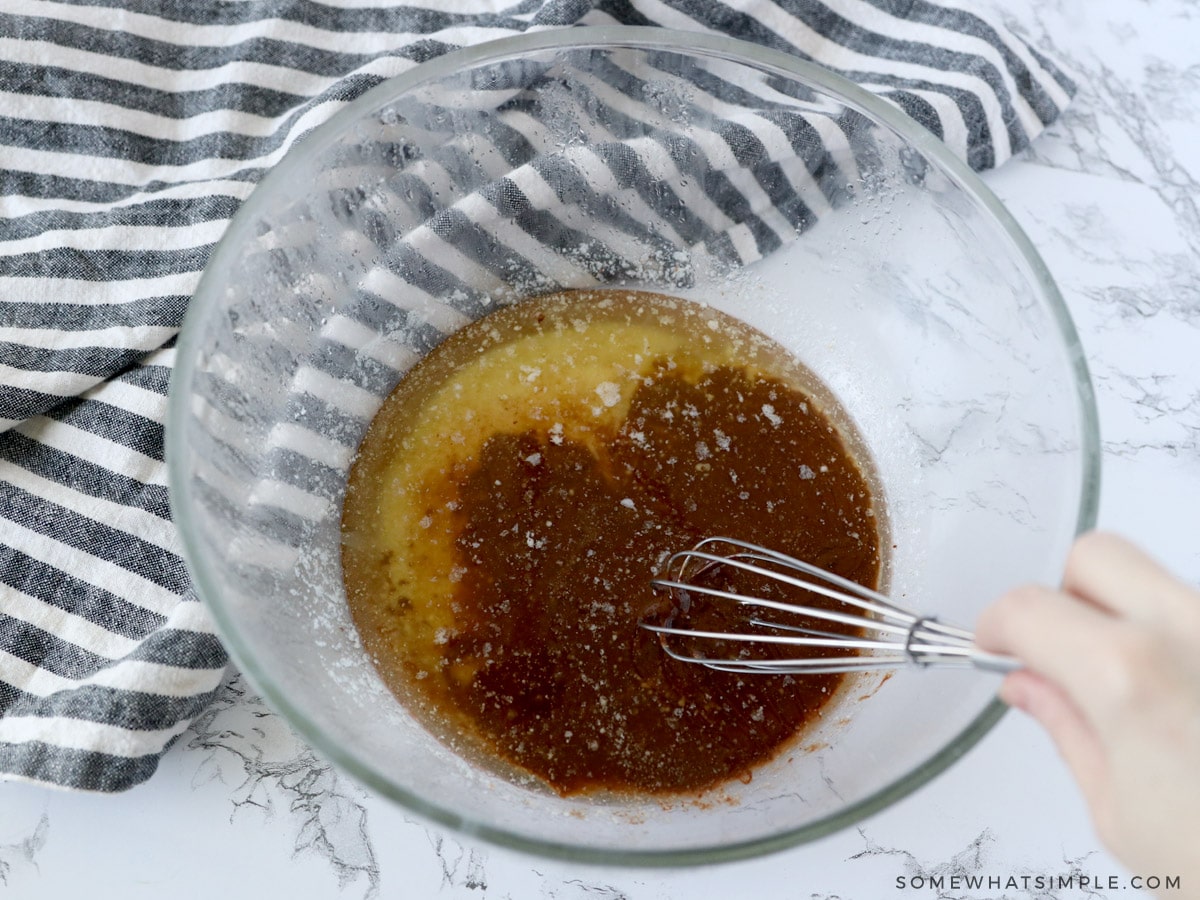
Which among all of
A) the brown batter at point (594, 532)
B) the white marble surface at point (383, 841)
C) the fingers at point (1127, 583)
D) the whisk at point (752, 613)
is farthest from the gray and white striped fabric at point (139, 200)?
the fingers at point (1127, 583)

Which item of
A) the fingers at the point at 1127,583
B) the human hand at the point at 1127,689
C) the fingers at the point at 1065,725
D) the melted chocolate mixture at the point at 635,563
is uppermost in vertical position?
the fingers at the point at 1127,583

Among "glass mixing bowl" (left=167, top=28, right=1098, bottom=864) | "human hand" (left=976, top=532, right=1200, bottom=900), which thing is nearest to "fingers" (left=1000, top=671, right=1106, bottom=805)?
"human hand" (left=976, top=532, right=1200, bottom=900)

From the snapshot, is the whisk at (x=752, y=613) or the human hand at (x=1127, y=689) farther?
the whisk at (x=752, y=613)

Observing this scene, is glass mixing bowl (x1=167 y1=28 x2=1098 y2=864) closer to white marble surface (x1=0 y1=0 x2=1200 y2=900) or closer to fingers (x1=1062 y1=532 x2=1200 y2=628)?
white marble surface (x1=0 y1=0 x2=1200 y2=900)

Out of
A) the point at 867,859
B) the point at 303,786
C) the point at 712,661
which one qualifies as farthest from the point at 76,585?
the point at 867,859

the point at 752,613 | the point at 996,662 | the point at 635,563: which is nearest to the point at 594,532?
the point at 635,563

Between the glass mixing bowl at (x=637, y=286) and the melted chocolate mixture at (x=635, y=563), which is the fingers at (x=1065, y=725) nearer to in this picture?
the glass mixing bowl at (x=637, y=286)

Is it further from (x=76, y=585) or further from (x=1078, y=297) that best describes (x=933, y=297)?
(x=76, y=585)

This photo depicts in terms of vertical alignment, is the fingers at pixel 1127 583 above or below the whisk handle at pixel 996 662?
above
